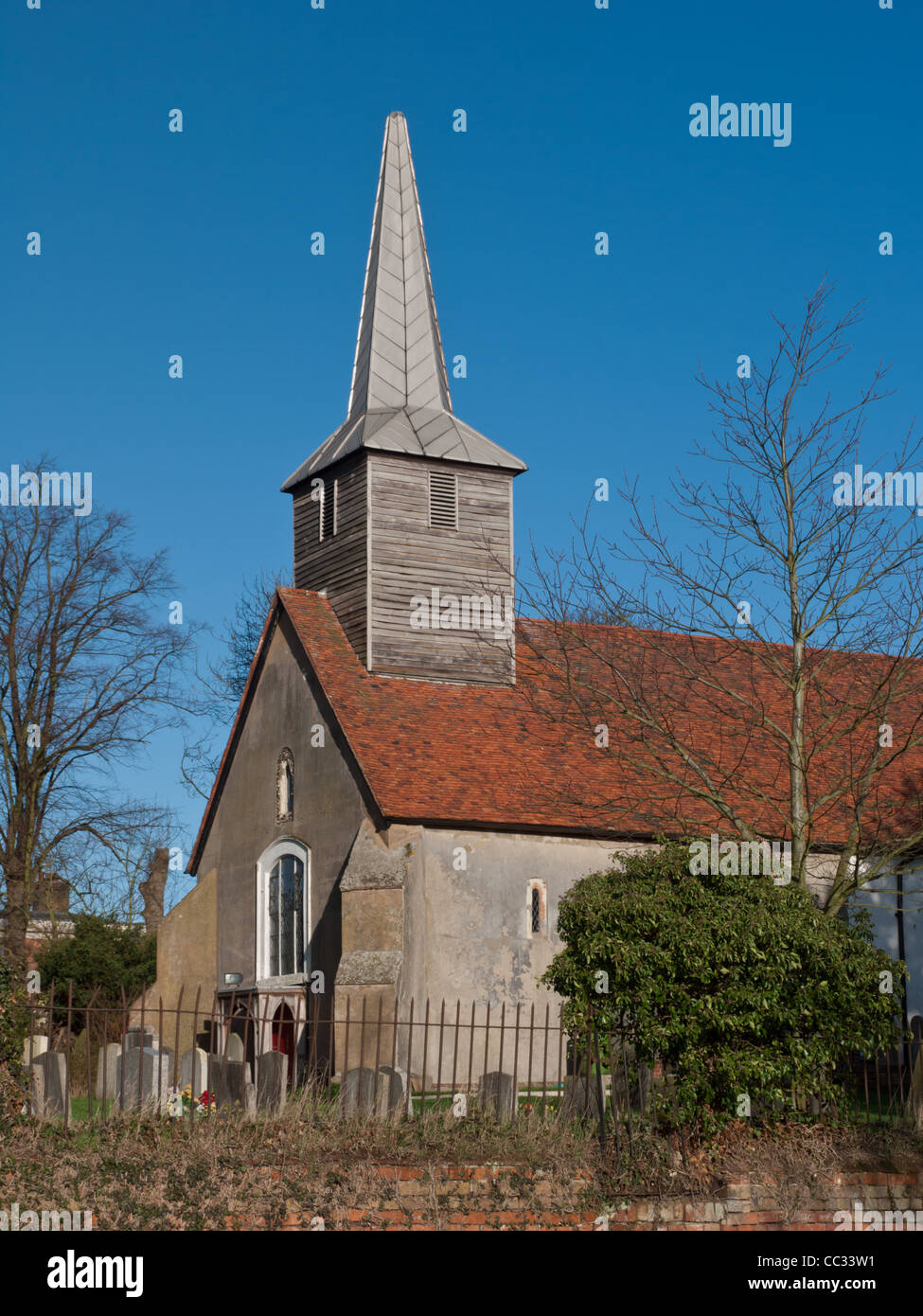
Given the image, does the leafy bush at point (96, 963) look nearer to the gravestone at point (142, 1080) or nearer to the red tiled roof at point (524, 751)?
the red tiled roof at point (524, 751)

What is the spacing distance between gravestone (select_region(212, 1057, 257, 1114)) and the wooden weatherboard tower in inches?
568

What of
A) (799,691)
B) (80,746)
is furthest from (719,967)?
(80,746)

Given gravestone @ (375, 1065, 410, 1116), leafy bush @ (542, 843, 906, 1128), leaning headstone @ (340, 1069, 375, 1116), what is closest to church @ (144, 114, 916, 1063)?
gravestone @ (375, 1065, 410, 1116)

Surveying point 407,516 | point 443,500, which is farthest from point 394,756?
point 443,500

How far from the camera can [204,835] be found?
3244 cm

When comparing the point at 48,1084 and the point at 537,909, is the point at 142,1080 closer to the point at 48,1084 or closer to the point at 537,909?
the point at 48,1084

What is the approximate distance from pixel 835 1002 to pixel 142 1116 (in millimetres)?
6589

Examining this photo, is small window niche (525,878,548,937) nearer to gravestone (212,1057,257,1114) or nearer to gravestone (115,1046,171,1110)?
gravestone (115,1046,171,1110)

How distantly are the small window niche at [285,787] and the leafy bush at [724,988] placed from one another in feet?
49.7

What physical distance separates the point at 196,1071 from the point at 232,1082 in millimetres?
1060

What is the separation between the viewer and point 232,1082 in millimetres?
15000

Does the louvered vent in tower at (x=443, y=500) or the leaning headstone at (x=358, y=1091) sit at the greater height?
the louvered vent in tower at (x=443, y=500)

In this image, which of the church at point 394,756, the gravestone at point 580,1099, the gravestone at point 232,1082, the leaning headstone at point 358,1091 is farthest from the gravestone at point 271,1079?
the church at point 394,756

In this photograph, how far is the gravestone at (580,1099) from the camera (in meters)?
14.4
